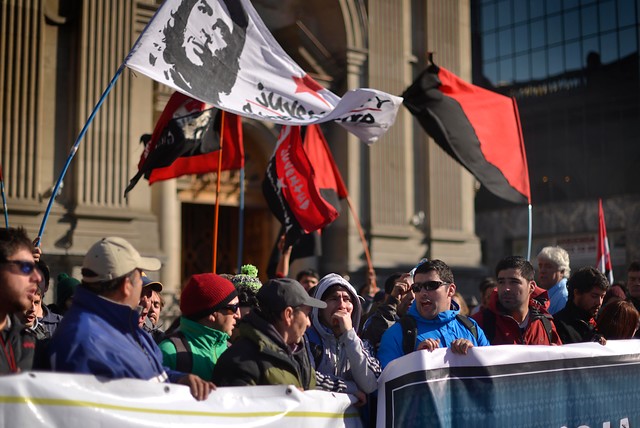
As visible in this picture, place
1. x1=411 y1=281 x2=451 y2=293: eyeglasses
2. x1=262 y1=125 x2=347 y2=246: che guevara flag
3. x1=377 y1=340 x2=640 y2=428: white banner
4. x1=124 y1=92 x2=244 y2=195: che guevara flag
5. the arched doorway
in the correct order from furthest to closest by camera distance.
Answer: the arched doorway
x1=262 y1=125 x2=347 y2=246: che guevara flag
x1=124 y1=92 x2=244 y2=195: che guevara flag
x1=411 y1=281 x2=451 y2=293: eyeglasses
x1=377 y1=340 x2=640 y2=428: white banner

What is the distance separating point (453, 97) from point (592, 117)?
3137 cm

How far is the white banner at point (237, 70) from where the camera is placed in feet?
24.0

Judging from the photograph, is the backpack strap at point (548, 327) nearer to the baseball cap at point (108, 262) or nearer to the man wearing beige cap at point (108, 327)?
the man wearing beige cap at point (108, 327)

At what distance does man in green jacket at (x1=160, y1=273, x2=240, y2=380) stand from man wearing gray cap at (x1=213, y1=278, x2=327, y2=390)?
338 mm

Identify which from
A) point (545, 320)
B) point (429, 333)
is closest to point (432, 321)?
point (429, 333)

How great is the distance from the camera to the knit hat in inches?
205

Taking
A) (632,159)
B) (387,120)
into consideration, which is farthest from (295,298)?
(632,159)

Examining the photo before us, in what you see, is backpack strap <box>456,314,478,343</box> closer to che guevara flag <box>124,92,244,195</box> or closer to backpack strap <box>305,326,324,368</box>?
backpack strap <box>305,326,324,368</box>

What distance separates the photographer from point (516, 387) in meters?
5.86

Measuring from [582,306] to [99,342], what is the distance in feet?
15.3

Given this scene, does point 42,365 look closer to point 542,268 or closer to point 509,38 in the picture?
point 542,268

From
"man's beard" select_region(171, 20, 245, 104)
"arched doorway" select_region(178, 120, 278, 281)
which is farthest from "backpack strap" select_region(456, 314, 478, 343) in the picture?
"arched doorway" select_region(178, 120, 278, 281)

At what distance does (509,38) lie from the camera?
42.9 meters

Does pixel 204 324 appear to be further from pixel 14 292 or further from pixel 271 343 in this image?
pixel 14 292
